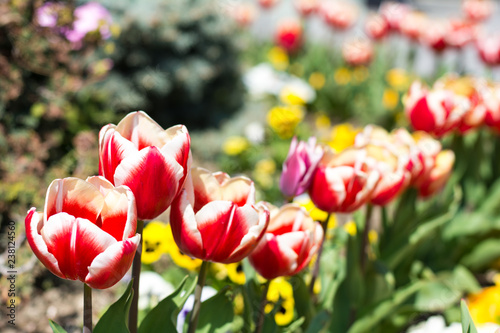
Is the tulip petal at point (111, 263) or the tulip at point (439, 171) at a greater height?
the tulip petal at point (111, 263)

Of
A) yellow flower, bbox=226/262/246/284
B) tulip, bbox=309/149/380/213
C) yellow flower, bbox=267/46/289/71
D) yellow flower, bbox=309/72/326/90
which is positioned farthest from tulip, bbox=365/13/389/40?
tulip, bbox=309/149/380/213

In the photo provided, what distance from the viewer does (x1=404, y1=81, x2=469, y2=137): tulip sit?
185cm

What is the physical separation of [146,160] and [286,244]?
12.7 inches

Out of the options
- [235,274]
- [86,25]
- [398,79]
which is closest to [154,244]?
[235,274]

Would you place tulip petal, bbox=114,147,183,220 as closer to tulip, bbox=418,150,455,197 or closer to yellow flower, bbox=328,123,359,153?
tulip, bbox=418,150,455,197

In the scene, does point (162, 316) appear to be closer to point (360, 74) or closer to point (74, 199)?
point (74, 199)

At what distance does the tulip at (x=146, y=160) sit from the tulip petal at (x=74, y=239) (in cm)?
10

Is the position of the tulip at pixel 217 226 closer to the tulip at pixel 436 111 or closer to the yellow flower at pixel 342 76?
the tulip at pixel 436 111

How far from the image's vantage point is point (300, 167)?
114 cm

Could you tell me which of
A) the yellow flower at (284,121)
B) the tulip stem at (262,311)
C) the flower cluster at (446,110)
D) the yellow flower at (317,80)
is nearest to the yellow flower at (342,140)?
the yellow flower at (284,121)

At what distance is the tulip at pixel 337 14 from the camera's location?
5.35m

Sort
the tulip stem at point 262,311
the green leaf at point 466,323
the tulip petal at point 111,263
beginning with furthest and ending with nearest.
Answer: the tulip stem at point 262,311, the green leaf at point 466,323, the tulip petal at point 111,263

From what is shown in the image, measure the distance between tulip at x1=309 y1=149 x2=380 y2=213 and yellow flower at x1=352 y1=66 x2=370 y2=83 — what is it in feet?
12.7

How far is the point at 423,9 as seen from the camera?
12172mm
